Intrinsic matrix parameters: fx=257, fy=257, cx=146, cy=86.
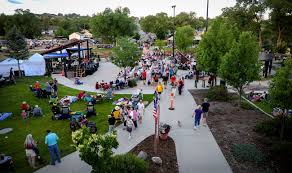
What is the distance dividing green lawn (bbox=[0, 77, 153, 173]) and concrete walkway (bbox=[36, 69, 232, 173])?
111cm

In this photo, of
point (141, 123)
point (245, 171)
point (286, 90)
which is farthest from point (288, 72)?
point (141, 123)

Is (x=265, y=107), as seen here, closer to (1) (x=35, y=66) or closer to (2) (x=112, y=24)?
(1) (x=35, y=66)

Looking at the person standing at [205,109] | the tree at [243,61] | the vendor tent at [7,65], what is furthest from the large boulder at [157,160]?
the vendor tent at [7,65]

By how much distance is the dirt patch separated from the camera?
33.6ft

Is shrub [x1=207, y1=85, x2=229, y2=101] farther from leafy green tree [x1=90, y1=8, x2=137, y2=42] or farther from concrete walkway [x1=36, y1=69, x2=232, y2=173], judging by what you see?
leafy green tree [x1=90, y1=8, x2=137, y2=42]

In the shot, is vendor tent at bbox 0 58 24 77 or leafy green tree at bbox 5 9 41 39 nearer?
vendor tent at bbox 0 58 24 77

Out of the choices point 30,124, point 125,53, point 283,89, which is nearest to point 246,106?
point 283,89

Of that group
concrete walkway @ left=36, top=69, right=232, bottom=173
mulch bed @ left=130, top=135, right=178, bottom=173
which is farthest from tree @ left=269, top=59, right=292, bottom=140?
mulch bed @ left=130, top=135, right=178, bottom=173

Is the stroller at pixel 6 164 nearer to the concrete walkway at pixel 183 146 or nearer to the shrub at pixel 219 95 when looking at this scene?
the concrete walkway at pixel 183 146

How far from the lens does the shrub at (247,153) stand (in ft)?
→ 34.7

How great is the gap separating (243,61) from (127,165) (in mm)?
10959

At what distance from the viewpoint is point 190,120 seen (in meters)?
15.3

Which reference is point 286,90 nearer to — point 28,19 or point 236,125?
point 236,125

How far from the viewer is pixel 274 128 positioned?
504 inches
